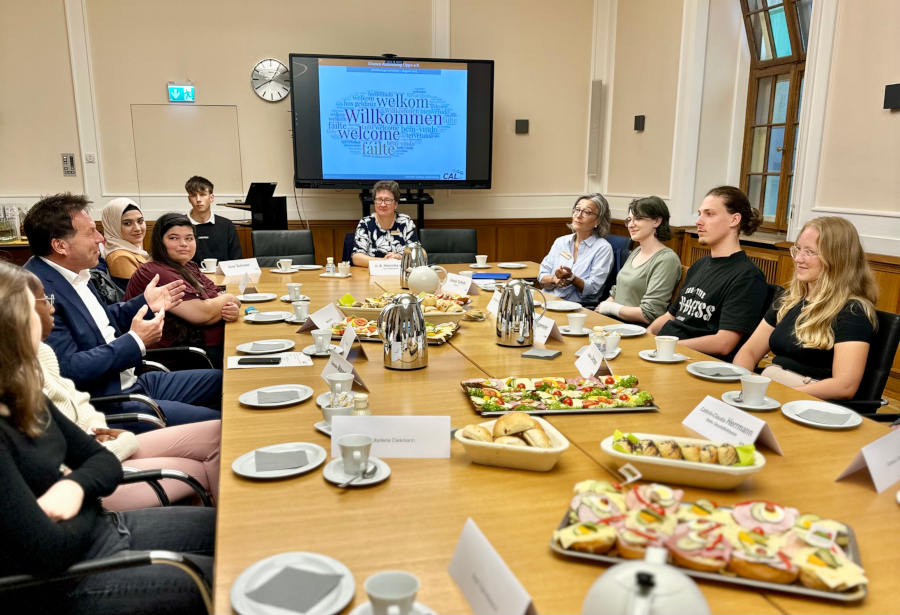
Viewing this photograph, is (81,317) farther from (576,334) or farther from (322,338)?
(576,334)

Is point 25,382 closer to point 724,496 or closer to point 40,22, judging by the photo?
point 724,496

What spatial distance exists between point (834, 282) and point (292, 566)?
2.02 metres

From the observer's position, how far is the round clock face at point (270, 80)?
6000 mm

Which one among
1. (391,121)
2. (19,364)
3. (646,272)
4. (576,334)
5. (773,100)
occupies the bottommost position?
(576,334)

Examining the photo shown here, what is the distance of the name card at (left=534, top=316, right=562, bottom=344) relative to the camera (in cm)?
238

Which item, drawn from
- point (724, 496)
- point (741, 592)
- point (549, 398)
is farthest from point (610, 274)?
point (741, 592)

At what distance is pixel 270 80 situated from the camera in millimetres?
6027

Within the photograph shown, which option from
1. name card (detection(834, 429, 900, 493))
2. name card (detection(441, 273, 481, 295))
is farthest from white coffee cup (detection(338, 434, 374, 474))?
name card (detection(441, 273, 481, 295))

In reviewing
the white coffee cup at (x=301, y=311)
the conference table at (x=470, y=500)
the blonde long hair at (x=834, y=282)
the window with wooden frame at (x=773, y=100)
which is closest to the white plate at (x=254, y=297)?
the white coffee cup at (x=301, y=311)

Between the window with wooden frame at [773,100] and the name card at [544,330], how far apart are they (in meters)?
3.42

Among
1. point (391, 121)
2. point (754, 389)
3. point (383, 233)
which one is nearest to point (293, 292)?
point (383, 233)

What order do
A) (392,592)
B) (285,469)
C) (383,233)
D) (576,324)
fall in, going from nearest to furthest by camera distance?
1. (392,592)
2. (285,469)
3. (576,324)
4. (383,233)

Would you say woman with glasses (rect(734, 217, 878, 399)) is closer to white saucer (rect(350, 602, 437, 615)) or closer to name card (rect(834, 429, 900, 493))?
name card (rect(834, 429, 900, 493))

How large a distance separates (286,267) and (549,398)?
287 cm
